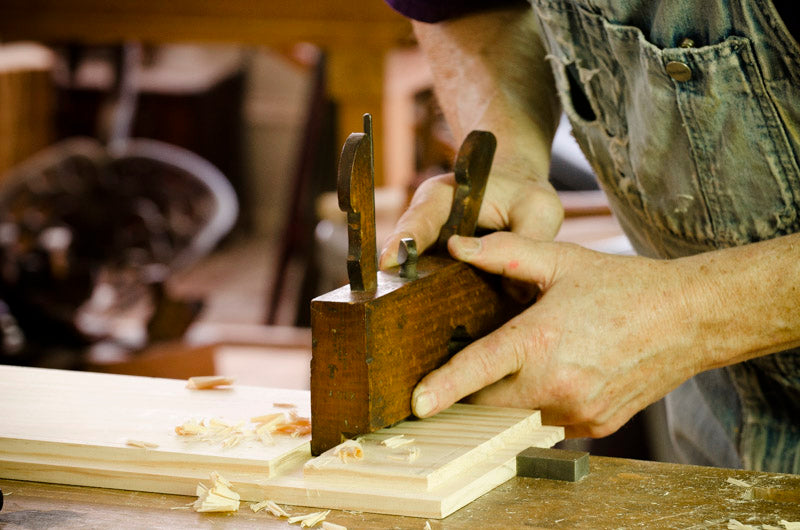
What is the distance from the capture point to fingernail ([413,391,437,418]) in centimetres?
96

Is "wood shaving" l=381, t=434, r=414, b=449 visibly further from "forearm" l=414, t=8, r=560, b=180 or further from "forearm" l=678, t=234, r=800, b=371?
"forearm" l=414, t=8, r=560, b=180

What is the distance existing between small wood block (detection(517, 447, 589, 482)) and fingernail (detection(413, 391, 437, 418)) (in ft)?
0.35

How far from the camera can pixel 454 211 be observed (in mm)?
1175

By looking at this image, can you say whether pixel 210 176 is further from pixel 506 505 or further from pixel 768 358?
pixel 506 505

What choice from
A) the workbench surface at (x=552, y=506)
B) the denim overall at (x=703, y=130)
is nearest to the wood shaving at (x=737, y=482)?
the workbench surface at (x=552, y=506)

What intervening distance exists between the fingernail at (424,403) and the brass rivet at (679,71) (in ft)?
1.66

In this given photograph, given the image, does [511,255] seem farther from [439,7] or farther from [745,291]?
[439,7]

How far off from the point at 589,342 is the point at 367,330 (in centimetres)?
28

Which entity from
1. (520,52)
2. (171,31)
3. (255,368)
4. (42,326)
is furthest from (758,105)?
(255,368)

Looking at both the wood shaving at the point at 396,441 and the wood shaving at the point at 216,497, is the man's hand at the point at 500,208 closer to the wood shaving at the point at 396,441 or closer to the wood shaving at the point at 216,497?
the wood shaving at the point at 396,441

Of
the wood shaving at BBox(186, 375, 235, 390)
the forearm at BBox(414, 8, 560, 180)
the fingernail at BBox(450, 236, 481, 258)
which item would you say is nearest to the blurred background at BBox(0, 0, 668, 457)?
the forearm at BBox(414, 8, 560, 180)

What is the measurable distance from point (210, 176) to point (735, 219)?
3.29 metres

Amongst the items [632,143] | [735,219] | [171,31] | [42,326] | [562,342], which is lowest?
[42,326]

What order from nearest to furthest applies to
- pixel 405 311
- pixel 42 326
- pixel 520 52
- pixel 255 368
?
pixel 405 311, pixel 520 52, pixel 42 326, pixel 255 368
